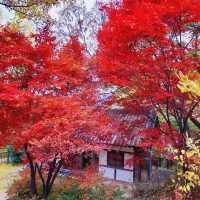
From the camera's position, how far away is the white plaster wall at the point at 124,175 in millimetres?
19519

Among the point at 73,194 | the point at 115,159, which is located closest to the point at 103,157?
the point at 115,159

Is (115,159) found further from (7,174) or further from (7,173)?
(7,173)

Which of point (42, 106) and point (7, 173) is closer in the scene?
point (42, 106)

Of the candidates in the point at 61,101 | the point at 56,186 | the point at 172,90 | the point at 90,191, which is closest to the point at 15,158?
the point at 56,186

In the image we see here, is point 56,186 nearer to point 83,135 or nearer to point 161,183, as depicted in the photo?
point 83,135

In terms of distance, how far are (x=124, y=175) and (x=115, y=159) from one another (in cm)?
121

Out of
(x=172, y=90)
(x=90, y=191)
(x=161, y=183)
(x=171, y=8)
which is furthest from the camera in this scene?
(x=161, y=183)

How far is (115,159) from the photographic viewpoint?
2052 centimetres

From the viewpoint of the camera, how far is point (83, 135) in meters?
11.2

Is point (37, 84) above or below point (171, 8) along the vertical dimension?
below

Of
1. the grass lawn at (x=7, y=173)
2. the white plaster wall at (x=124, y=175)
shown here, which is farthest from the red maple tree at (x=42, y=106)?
the grass lawn at (x=7, y=173)

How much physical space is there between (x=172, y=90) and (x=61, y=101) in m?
3.39

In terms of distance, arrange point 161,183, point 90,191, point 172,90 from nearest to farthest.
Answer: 1. point 172,90
2. point 90,191
3. point 161,183

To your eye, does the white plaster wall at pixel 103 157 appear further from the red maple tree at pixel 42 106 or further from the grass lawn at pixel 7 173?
the red maple tree at pixel 42 106
